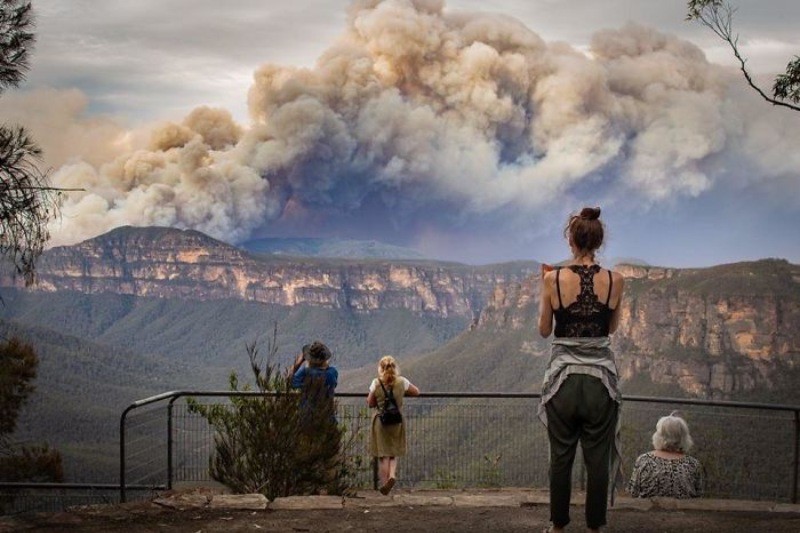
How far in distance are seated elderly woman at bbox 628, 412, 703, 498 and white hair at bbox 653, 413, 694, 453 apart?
21 mm

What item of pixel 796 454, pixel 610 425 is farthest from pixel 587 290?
pixel 796 454

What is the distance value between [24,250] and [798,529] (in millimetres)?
7599

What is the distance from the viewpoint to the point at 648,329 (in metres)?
98.7

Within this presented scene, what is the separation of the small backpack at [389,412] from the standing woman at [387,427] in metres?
0.02

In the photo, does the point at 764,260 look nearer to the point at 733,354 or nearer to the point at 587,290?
the point at 733,354

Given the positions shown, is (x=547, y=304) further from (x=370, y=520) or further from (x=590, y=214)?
(x=370, y=520)

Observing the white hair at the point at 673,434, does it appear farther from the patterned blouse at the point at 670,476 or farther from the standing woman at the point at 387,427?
the standing woman at the point at 387,427

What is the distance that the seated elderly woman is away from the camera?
921cm

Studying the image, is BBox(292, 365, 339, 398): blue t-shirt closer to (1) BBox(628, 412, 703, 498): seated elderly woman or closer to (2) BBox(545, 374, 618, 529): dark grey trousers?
(1) BBox(628, 412, 703, 498): seated elderly woman

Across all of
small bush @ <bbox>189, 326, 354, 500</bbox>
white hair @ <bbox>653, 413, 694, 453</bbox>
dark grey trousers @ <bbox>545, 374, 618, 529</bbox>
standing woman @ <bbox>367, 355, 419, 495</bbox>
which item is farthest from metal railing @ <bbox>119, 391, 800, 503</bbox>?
dark grey trousers @ <bbox>545, 374, 618, 529</bbox>

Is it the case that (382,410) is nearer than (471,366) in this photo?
Yes

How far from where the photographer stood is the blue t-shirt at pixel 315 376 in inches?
414

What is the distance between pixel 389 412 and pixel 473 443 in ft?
20.8

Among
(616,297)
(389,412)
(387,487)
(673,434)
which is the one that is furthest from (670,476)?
(616,297)
